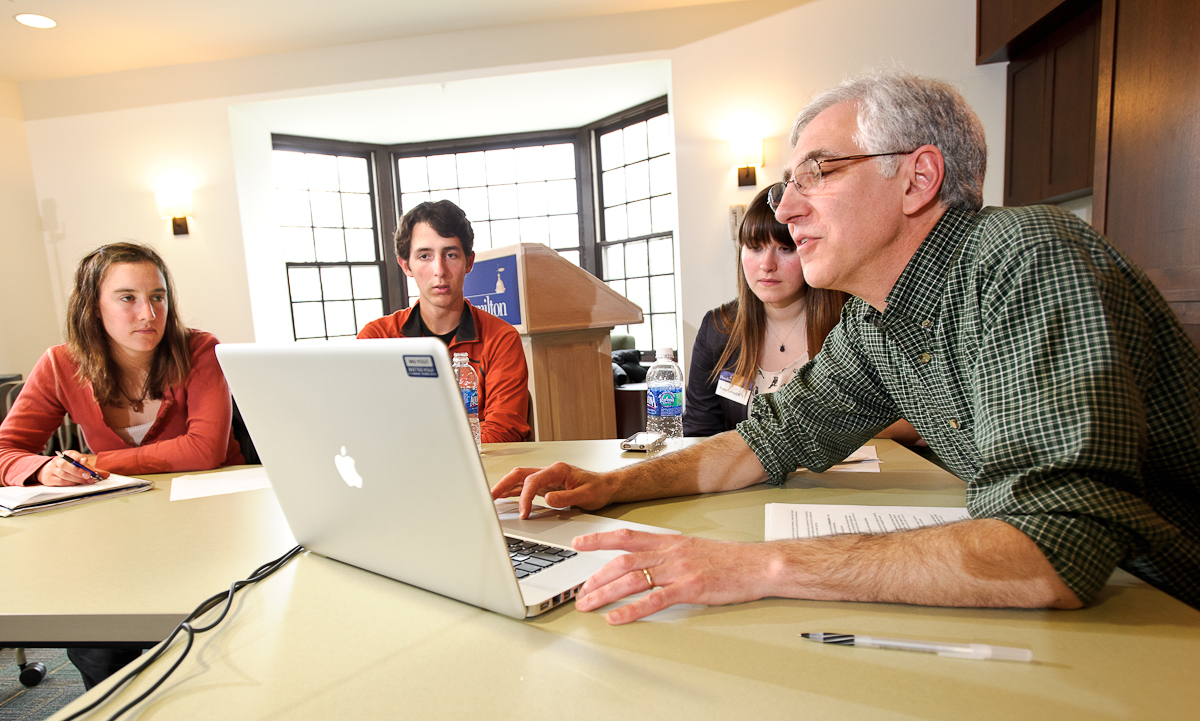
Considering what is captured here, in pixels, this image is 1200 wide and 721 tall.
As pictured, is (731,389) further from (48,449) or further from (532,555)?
(48,449)

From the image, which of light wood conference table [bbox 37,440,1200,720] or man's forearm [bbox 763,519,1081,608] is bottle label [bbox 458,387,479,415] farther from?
man's forearm [bbox 763,519,1081,608]

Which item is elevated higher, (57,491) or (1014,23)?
(1014,23)

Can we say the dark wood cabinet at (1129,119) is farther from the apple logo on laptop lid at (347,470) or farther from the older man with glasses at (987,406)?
the apple logo on laptop lid at (347,470)

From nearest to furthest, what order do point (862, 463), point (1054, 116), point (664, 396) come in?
point (862, 463)
point (664, 396)
point (1054, 116)

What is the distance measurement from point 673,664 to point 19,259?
6413mm

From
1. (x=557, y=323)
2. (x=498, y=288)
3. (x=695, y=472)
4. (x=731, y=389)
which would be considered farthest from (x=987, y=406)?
(x=498, y=288)

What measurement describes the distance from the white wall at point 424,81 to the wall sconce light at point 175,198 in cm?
7

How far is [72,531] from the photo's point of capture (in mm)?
1140

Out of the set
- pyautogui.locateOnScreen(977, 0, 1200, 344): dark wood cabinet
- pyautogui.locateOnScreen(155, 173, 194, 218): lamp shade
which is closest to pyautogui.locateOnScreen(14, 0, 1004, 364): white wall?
pyautogui.locateOnScreen(155, 173, 194, 218): lamp shade

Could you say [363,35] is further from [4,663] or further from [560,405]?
[4,663]

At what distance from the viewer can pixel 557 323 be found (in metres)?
2.91

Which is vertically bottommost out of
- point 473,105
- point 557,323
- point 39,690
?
point 39,690

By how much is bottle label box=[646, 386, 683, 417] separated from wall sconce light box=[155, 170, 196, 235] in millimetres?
4731

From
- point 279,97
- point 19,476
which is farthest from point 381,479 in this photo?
point 279,97
